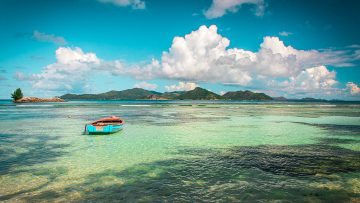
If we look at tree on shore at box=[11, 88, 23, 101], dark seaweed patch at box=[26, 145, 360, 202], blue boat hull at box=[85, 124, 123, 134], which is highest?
tree on shore at box=[11, 88, 23, 101]

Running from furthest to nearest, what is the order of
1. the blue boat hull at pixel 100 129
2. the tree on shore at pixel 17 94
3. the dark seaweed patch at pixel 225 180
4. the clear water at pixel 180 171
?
the tree on shore at pixel 17 94
the blue boat hull at pixel 100 129
the clear water at pixel 180 171
the dark seaweed patch at pixel 225 180

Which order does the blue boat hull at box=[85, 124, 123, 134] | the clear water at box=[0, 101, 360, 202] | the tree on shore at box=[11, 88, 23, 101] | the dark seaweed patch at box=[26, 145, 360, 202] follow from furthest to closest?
the tree on shore at box=[11, 88, 23, 101]
the blue boat hull at box=[85, 124, 123, 134]
the clear water at box=[0, 101, 360, 202]
the dark seaweed patch at box=[26, 145, 360, 202]

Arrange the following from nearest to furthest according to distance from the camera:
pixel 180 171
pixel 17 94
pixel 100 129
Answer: pixel 180 171 → pixel 100 129 → pixel 17 94

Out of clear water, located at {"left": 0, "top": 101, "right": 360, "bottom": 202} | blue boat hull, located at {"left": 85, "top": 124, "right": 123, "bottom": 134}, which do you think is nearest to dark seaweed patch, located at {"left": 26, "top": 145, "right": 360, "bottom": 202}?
clear water, located at {"left": 0, "top": 101, "right": 360, "bottom": 202}

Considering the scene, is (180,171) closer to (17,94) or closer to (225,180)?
(225,180)

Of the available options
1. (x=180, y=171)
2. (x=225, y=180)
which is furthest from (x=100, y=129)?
(x=225, y=180)

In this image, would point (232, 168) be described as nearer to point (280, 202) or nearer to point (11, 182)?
point (280, 202)

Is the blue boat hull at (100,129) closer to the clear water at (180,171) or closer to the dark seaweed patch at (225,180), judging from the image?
the clear water at (180,171)

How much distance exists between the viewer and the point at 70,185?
12.7 meters

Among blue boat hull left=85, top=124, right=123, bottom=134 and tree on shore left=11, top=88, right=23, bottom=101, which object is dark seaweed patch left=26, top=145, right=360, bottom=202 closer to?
blue boat hull left=85, top=124, right=123, bottom=134

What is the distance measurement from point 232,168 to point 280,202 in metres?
4.92

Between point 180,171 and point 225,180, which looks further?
point 180,171

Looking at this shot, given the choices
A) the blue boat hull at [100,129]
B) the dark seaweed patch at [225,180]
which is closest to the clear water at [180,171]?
the dark seaweed patch at [225,180]

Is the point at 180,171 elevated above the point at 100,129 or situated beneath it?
situated beneath
